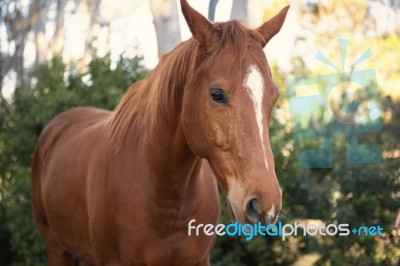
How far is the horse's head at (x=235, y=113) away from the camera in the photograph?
253 centimetres

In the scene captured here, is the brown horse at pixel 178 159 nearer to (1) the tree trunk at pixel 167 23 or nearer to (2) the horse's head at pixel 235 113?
(2) the horse's head at pixel 235 113

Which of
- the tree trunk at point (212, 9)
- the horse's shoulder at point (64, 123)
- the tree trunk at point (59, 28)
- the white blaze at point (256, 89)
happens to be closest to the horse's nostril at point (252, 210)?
the white blaze at point (256, 89)

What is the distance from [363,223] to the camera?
5367mm

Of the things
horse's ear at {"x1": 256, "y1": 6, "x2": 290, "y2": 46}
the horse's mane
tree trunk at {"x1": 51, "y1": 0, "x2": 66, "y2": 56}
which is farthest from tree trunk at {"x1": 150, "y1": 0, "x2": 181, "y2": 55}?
tree trunk at {"x1": 51, "y1": 0, "x2": 66, "y2": 56}

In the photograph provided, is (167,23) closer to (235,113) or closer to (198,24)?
(198,24)

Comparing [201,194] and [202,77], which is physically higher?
[202,77]

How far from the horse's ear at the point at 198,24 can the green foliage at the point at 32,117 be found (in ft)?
11.0

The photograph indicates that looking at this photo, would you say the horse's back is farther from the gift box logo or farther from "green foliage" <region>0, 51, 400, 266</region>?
the gift box logo

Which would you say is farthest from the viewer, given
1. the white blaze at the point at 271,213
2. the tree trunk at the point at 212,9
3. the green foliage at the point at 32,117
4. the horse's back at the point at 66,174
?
the green foliage at the point at 32,117

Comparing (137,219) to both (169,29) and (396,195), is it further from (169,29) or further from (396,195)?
(169,29)

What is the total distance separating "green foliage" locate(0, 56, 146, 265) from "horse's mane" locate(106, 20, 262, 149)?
245cm

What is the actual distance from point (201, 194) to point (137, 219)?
40 centimetres

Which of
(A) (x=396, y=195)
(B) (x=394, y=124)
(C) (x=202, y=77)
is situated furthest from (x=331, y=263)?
(C) (x=202, y=77)

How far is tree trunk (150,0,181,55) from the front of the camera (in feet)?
26.9
